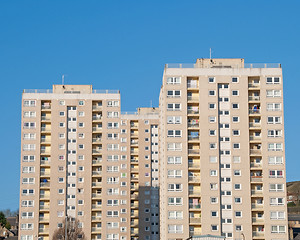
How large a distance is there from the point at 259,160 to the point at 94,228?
45928mm

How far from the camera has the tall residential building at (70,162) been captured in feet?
405

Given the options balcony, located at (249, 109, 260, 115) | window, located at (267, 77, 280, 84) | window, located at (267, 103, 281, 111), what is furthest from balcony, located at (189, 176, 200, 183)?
window, located at (267, 77, 280, 84)

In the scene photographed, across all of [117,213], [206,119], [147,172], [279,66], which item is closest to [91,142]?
[117,213]

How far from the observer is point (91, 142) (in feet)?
418

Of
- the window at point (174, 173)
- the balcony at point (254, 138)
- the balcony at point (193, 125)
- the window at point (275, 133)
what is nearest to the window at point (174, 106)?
the balcony at point (193, 125)

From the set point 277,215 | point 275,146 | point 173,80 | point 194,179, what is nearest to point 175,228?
point 194,179

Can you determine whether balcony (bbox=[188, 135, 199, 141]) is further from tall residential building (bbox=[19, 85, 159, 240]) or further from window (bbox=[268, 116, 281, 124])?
tall residential building (bbox=[19, 85, 159, 240])

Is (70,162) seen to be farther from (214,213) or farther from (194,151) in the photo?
(214,213)

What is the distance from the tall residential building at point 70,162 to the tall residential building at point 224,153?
1354 inches

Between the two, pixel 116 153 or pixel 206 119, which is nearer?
pixel 206 119

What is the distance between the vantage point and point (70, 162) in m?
126

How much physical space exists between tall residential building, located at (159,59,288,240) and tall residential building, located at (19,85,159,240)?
34404 millimetres

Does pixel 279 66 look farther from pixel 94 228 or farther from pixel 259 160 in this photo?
pixel 94 228

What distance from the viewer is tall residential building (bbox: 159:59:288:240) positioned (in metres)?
93.6
